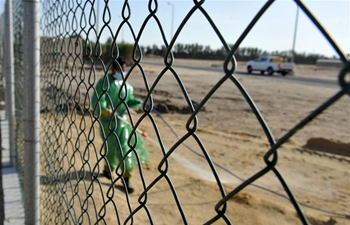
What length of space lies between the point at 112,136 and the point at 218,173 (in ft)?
8.20

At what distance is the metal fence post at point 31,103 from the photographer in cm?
225

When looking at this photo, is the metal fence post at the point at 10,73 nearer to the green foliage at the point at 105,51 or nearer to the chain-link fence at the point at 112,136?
the chain-link fence at the point at 112,136

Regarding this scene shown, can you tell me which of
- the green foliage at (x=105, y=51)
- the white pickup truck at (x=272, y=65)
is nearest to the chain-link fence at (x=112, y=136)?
the green foliage at (x=105, y=51)

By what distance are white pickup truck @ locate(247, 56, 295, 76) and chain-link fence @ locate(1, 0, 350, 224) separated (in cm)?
2305

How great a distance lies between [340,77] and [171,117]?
1189 cm

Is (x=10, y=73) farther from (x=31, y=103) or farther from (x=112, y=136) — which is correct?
(x=31, y=103)

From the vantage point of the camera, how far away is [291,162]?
7.72 metres

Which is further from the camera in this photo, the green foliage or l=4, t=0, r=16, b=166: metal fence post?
l=4, t=0, r=16, b=166: metal fence post

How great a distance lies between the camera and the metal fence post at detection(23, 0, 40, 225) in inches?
88.7

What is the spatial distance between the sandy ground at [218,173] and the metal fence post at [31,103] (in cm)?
23

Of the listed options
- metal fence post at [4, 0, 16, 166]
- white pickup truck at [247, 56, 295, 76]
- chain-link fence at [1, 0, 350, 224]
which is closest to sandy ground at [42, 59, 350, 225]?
chain-link fence at [1, 0, 350, 224]

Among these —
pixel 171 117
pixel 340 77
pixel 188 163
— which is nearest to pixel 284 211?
pixel 188 163

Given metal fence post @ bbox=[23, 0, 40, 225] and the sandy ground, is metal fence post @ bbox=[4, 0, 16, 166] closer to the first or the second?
the sandy ground

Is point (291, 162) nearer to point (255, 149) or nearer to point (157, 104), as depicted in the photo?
point (255, 149)
